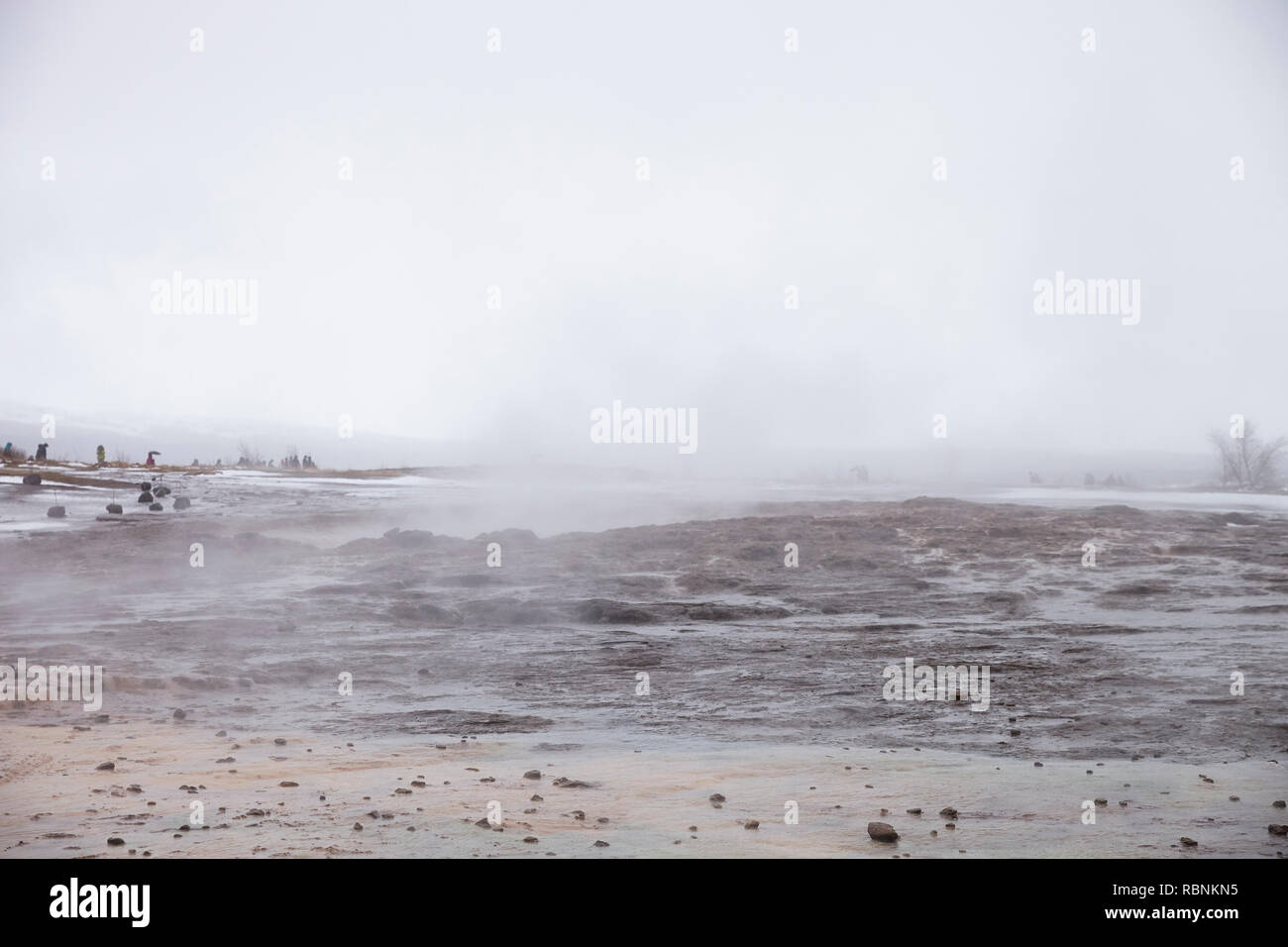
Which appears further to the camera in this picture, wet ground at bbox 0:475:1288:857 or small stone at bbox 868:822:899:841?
wet ground at bbox 0:475:1288:857

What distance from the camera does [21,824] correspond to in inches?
240

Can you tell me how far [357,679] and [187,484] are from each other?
3664 cm

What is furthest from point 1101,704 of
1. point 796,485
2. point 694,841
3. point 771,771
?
point 796,485

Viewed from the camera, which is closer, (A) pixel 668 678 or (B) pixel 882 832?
(B) pixel 882 832

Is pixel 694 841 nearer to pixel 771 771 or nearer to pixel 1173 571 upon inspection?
pixel 771 771

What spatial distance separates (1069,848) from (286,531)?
25.4m

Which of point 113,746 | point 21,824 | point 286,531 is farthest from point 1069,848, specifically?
point 286,531

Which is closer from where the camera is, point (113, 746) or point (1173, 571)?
point (113, 746)

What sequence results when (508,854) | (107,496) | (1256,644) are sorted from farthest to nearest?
(107,496) → (1256,644) → (508,854)

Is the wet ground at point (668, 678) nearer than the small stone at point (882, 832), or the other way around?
the small stone at point (882, 832)

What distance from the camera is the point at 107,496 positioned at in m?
35.8

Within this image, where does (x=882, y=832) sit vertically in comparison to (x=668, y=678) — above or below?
above

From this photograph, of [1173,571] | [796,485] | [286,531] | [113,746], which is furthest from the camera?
[796,485]

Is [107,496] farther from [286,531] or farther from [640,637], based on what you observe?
[640,637]
